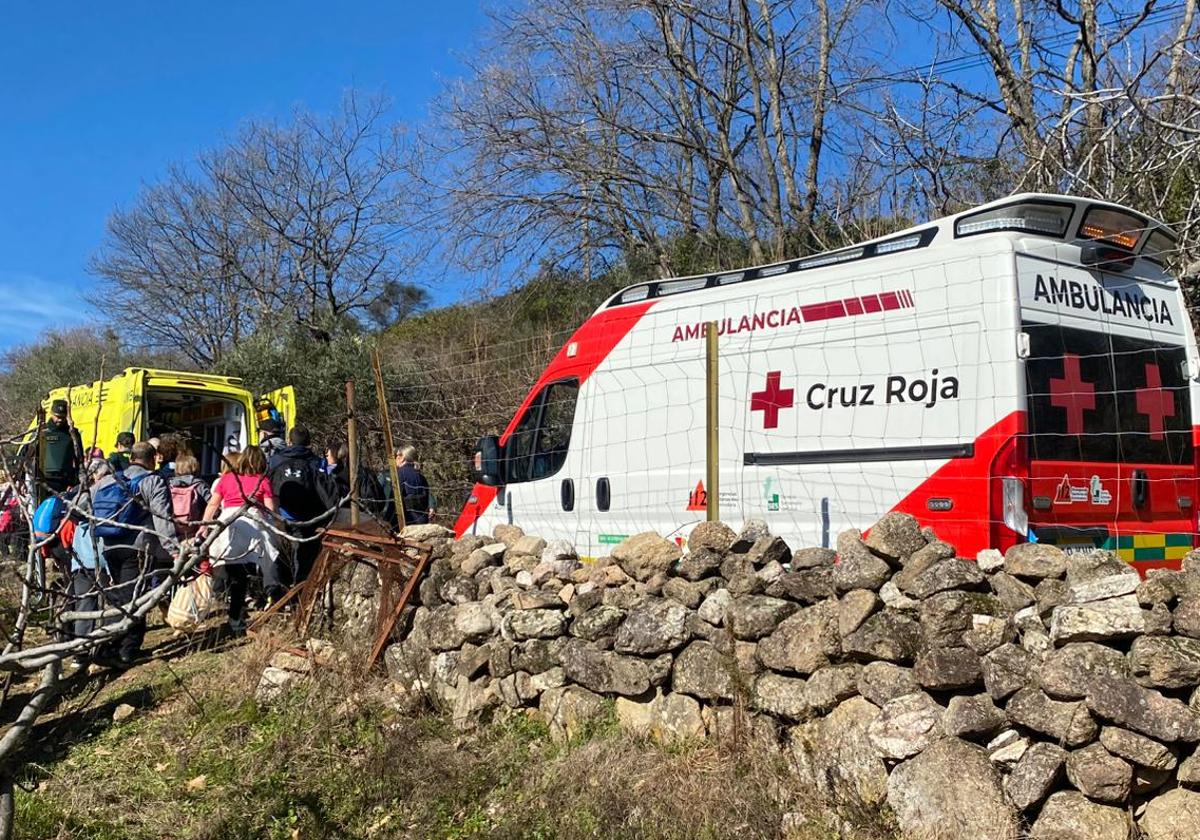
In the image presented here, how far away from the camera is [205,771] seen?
571 cm

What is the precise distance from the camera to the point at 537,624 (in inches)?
229

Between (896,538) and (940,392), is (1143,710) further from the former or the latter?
(940,392)

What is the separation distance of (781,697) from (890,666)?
0.56 meters

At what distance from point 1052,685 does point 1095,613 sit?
0.32 meters

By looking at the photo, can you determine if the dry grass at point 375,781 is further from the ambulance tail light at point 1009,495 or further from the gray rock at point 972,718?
the ambulance tail light at point 1009,495

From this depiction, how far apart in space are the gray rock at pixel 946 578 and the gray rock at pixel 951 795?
65 cm

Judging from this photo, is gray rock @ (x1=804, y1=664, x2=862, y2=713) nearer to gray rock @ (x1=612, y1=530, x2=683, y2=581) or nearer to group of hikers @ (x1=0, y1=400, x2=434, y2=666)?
gray rock @ (x1=612, y1=530, x2=683, y2=581)

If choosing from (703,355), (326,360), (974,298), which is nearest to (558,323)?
(326,360)

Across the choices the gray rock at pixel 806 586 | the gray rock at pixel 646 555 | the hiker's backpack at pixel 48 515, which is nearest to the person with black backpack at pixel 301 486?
the hiker's backpack at pixel 48 515

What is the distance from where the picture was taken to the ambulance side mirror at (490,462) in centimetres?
767

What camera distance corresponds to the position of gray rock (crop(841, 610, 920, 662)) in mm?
4395

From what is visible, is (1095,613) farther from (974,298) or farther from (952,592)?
(974,298)

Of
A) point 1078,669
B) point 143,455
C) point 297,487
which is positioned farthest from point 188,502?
point 1078,669

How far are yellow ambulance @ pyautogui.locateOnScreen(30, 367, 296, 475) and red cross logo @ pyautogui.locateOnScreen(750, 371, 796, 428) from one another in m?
7.03
